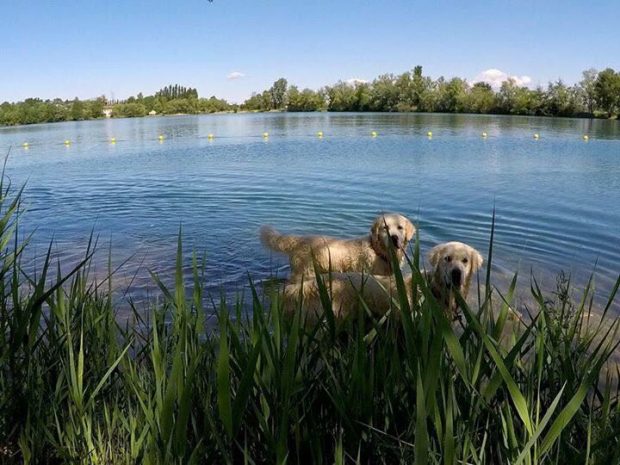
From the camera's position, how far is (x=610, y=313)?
607cm

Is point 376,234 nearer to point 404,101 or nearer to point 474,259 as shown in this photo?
point 474,259

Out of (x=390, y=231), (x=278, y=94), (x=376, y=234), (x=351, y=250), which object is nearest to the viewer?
(x=390, y=231)

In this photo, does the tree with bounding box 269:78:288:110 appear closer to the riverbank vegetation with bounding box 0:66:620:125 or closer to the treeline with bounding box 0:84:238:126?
the riverbank vegetation with bounding box 0:66:620:125

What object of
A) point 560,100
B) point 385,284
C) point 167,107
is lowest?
point 385,284

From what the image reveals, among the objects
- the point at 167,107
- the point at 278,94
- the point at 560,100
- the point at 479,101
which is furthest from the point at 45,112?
the point at 560,100

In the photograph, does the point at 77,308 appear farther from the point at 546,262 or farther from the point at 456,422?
the point at 546,262

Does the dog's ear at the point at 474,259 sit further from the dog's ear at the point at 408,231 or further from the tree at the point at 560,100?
the tree at the point at 560,100

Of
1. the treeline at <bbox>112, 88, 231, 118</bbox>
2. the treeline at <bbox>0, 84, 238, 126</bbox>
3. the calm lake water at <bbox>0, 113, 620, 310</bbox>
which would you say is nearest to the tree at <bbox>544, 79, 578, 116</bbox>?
the calm lake water at <bbox>0, 113, 620, 310</bbox>

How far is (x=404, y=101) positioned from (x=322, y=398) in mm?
113941

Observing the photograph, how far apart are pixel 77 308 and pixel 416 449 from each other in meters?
2.44

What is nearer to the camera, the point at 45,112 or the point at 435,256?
the point at 435,256

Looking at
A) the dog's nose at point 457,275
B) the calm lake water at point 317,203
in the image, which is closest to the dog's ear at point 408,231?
the dog's nose at point 457,275

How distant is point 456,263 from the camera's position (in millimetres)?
5668

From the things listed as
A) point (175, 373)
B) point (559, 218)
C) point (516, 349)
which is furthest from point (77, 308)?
point (559, 218)
